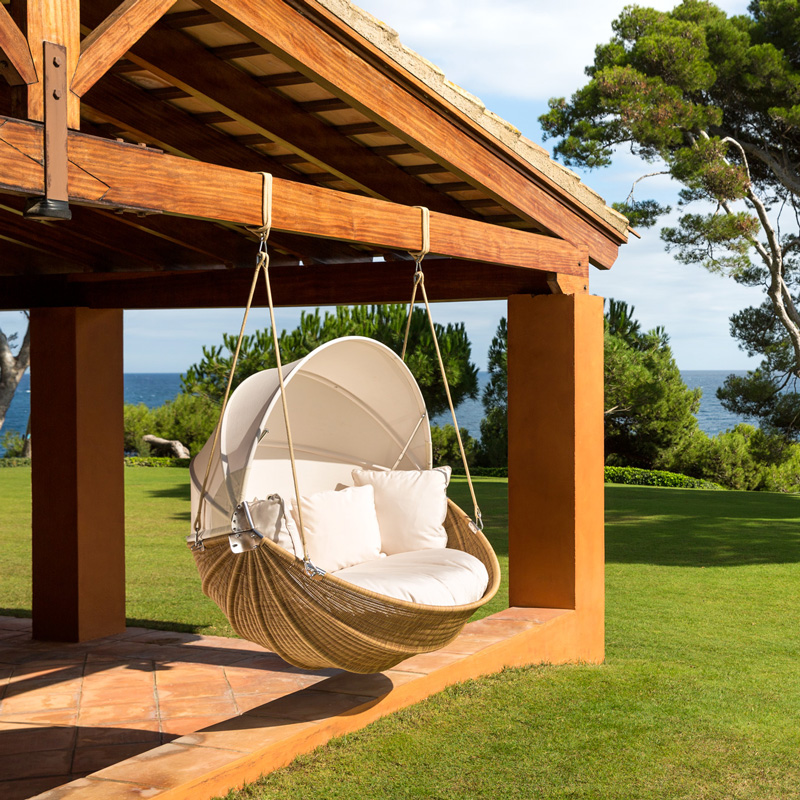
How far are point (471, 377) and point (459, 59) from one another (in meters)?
19.5

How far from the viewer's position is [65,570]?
5.55 meters

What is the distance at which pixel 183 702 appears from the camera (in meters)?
4.38

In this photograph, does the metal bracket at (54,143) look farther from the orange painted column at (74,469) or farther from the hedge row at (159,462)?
the hedge row at (159,462)

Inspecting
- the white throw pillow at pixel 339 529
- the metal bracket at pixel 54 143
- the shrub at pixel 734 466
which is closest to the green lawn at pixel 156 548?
the white throw pillow at pixel 339 529

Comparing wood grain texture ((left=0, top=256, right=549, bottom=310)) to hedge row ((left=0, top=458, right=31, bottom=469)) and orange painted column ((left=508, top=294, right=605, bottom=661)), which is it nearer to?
orange painted column ((left=508, top=294, right=605, bottom=661))

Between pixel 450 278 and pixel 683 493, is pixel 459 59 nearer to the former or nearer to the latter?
pixel 683 493

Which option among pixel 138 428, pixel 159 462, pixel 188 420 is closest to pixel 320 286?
pixel 159 462

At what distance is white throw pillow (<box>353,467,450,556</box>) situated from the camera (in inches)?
168

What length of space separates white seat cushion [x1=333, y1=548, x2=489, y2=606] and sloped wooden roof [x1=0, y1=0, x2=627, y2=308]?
1.22 meters

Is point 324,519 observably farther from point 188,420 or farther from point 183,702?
point 188,420

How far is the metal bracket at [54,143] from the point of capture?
7.63ft

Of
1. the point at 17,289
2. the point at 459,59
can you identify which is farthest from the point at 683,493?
the point at 459,59

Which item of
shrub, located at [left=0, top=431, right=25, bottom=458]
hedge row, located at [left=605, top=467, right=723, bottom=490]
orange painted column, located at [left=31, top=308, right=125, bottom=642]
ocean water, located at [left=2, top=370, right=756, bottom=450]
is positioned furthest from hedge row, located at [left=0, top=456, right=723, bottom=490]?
ocean water, located at [left=2, top=370, right=756, bottom=450]

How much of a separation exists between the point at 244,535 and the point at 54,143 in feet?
4.33
